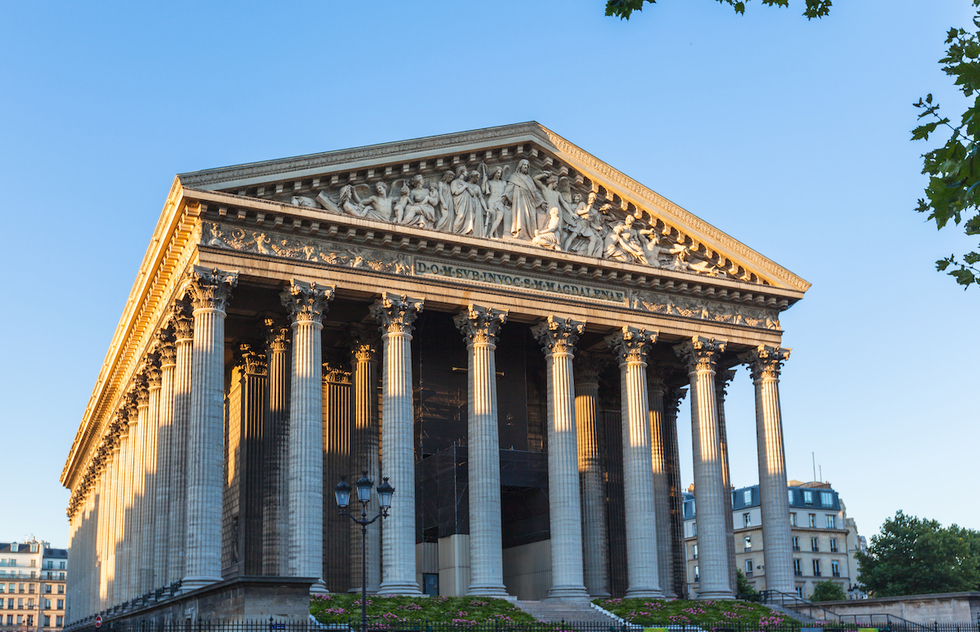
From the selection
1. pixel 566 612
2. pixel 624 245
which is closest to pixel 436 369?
pixel 624 245

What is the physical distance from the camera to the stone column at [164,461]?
42.1 meters

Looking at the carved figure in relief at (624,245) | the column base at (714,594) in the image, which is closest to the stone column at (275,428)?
the carved figure in relief at (624,245)

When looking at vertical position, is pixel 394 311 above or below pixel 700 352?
above

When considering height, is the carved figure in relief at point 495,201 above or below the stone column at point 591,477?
above

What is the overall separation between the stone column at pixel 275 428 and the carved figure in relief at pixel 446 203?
25.0 feet

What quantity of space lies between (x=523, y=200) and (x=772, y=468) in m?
16.1

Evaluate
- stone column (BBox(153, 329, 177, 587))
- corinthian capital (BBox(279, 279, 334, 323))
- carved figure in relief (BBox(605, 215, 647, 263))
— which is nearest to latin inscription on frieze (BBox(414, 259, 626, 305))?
carved figure in relief (BBox(605, 215, 647, 263))

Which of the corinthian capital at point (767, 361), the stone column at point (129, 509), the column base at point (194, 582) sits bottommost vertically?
the column base at point (194, 582)

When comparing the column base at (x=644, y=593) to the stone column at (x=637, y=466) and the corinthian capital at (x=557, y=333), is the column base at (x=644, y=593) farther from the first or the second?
the corinthian capital at (x=557, y=333)

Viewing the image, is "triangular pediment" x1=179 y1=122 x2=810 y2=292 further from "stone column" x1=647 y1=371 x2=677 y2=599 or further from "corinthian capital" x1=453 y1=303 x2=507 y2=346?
"stone column" x1=647 y1=371 x2=677 y2=599

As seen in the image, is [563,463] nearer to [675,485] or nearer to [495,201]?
[495,201]

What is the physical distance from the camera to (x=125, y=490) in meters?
52.2

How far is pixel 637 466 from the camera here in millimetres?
44656

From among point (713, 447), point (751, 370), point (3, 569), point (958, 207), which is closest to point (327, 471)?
point (713, 447)
